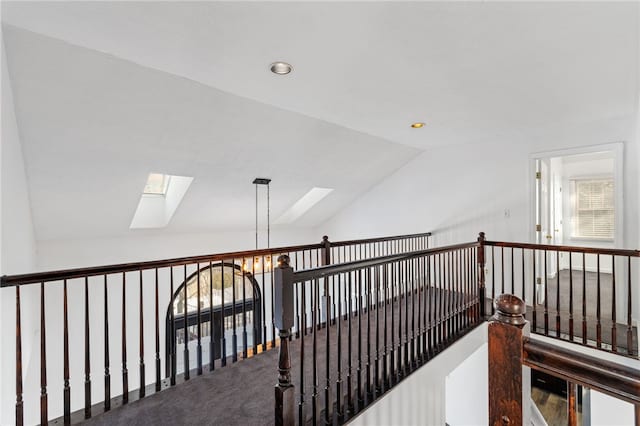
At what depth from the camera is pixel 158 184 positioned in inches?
192

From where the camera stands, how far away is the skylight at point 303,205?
6.07 metres

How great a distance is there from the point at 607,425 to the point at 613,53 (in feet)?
12.4

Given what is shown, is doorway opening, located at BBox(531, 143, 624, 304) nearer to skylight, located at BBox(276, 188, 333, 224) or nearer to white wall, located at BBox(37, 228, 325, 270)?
skylight, located at BBox(276, 188, 333, 224)

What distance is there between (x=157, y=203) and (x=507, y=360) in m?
5.09

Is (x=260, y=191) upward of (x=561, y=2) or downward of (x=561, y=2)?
downward

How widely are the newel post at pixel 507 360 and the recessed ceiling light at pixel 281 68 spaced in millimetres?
2205

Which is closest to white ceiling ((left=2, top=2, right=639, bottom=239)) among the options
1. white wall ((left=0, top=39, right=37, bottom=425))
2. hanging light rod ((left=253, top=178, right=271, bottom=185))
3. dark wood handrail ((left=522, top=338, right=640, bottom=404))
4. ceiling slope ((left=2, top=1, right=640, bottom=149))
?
ceiling slope ((left=2, top=1, right=640, bottom=149))

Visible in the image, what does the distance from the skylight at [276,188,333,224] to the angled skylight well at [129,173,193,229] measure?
6.81 feet

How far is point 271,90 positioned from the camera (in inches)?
114

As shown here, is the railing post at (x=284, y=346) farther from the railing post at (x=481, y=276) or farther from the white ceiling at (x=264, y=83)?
the railing post at (x=481, y=276)

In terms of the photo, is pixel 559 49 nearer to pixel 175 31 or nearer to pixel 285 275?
pixel 285 275

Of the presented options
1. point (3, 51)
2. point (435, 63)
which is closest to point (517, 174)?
point (435, 63)

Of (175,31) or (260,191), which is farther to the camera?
(260,191)

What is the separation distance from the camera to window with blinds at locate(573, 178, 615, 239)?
646cm
